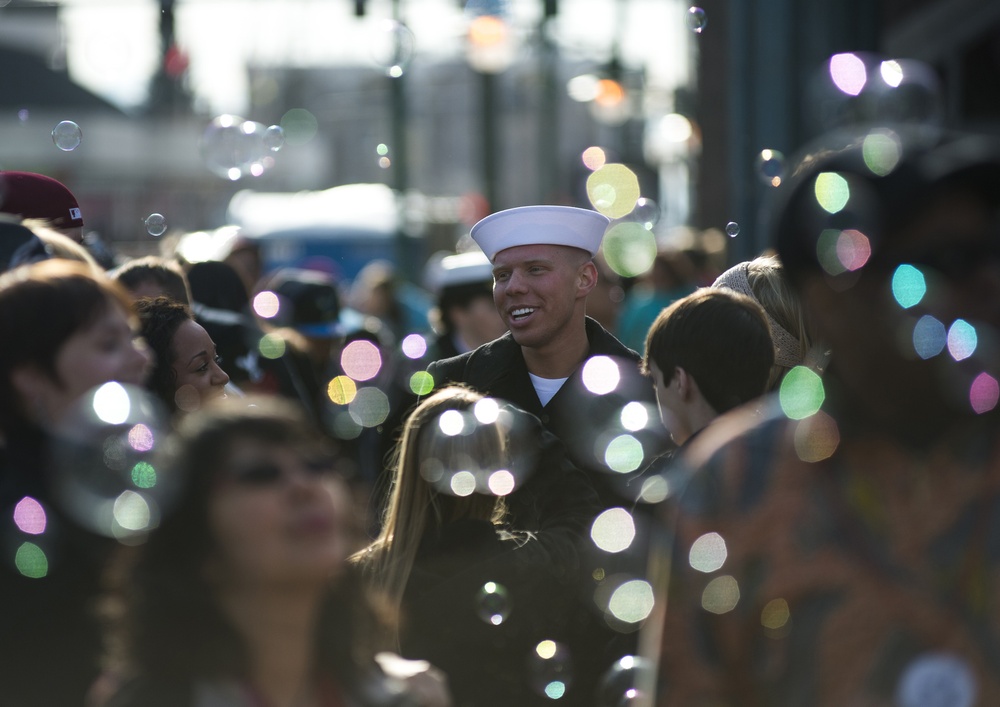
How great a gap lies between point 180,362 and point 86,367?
1050mm

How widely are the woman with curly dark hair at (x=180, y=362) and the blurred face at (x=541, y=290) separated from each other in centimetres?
95

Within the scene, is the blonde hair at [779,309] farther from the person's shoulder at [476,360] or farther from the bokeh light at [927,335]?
the bokeh light at [927,335]

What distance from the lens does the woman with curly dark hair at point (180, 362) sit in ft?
11.4

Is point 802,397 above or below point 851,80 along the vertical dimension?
below

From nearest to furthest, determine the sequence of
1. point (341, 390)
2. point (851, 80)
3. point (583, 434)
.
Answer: point (583, 434), point (851, 80), point (341, 390)

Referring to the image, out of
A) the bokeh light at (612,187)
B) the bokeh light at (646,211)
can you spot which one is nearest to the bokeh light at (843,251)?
the bokeh light at (646,211)

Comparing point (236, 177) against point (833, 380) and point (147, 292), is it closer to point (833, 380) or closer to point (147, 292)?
point (147, 292)

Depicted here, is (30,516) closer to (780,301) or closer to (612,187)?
(780,301)

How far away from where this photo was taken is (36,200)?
14.6ft

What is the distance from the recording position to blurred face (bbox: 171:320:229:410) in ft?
11.5

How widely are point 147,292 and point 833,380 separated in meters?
2.81

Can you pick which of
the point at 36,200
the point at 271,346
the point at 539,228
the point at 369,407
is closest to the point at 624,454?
the point at 539,228

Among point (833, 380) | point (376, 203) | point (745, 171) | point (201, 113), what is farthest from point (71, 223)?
point (201, 113)

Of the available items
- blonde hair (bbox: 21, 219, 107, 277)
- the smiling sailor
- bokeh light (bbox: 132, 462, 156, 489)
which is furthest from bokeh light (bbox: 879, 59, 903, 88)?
bokeh light (bbox: 132, 462, 156, 489)
